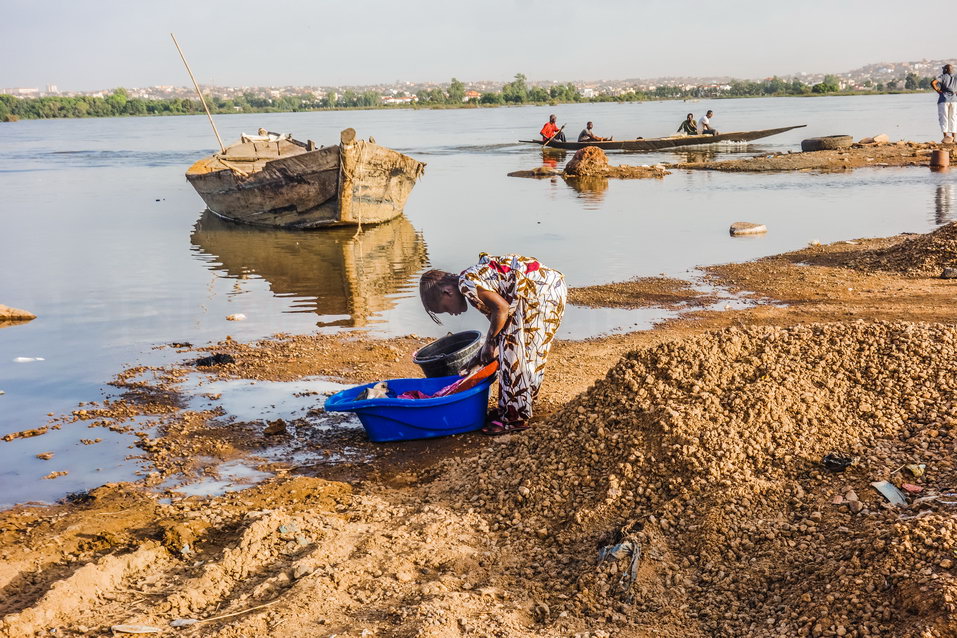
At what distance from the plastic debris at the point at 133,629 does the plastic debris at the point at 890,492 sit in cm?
290

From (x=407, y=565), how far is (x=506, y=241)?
9.83m

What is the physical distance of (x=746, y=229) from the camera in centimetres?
1241

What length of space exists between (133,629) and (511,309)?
264 centimetres

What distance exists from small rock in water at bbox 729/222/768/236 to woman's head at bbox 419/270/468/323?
8.47 meters

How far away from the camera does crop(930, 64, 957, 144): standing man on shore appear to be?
1953 cm

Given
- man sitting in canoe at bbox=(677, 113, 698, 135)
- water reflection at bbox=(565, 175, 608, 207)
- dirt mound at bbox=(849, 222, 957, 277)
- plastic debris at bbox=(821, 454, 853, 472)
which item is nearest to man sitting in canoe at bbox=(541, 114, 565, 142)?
man sitting in canoe at bbox=(677, 113, 698, 135)

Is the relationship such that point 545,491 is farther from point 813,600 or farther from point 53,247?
point 53,247

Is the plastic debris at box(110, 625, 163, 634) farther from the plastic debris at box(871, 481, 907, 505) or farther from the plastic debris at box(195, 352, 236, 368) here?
the plastic debris at box(195, 352, 236, 368)

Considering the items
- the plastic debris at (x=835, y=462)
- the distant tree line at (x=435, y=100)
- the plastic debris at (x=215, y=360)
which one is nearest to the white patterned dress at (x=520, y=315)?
the plastic debris at (x=835, y=462)

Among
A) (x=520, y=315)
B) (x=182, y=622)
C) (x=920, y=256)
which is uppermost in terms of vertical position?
(x=520, y=315)

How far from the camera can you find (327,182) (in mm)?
Result: 14672

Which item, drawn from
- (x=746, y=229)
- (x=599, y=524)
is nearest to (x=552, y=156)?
(x=746, y=229)

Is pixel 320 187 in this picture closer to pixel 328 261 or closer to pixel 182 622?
pixel 328 261

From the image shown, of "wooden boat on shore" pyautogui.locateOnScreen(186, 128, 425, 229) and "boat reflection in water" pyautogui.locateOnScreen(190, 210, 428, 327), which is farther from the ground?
"wooden boat on shore" pyautogui.locateOnScreen(186, 128, 425, 229)
